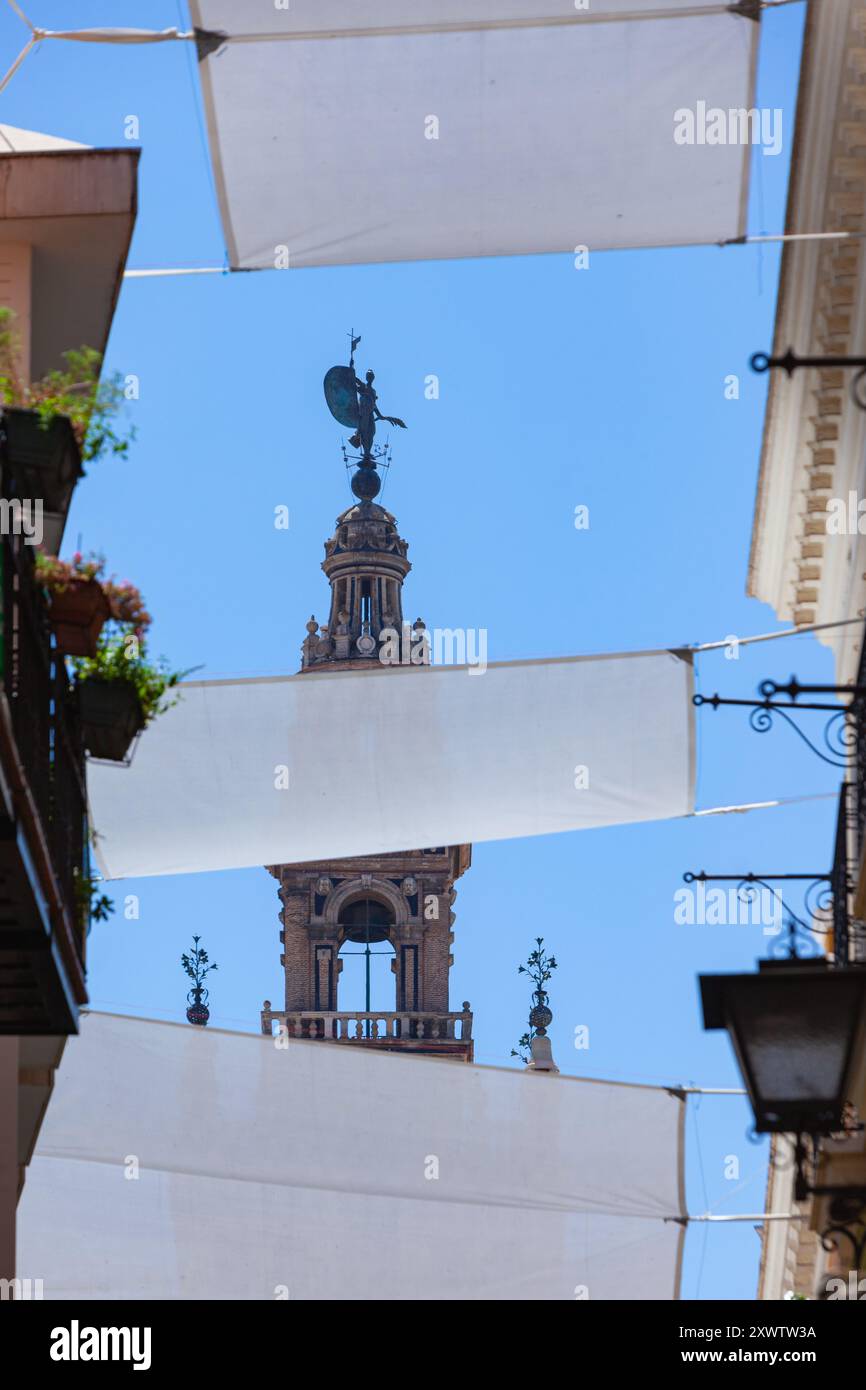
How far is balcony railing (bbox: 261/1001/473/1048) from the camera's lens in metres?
66.6

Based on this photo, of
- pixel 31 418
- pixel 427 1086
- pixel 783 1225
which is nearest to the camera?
pixel 31 418

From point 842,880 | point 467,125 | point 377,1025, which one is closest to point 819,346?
point 467,125

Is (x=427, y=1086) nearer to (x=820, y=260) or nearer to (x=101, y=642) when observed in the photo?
(x=820, y=260)

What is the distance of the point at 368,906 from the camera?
69312mm

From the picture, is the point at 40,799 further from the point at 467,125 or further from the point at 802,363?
the point at 467,125

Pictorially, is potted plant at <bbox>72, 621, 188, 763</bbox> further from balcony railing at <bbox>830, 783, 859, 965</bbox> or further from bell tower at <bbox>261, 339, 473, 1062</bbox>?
bell tower at <bbox>261, 339, 473, 1062</bbox>

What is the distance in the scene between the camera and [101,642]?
34.7 feet

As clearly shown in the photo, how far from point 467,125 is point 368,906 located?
55.0 m

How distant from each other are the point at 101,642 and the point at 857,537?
6.47 meters

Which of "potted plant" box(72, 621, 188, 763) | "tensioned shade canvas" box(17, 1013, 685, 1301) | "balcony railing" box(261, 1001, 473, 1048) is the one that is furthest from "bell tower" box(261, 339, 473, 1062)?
"potted plant" box(72, 621, 188, 763)

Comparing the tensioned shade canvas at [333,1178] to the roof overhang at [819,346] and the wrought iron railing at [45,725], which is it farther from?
the wrought iron railing at [45,725]

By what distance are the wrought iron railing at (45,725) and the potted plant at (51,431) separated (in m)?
0.20

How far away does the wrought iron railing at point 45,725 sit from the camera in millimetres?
9297
